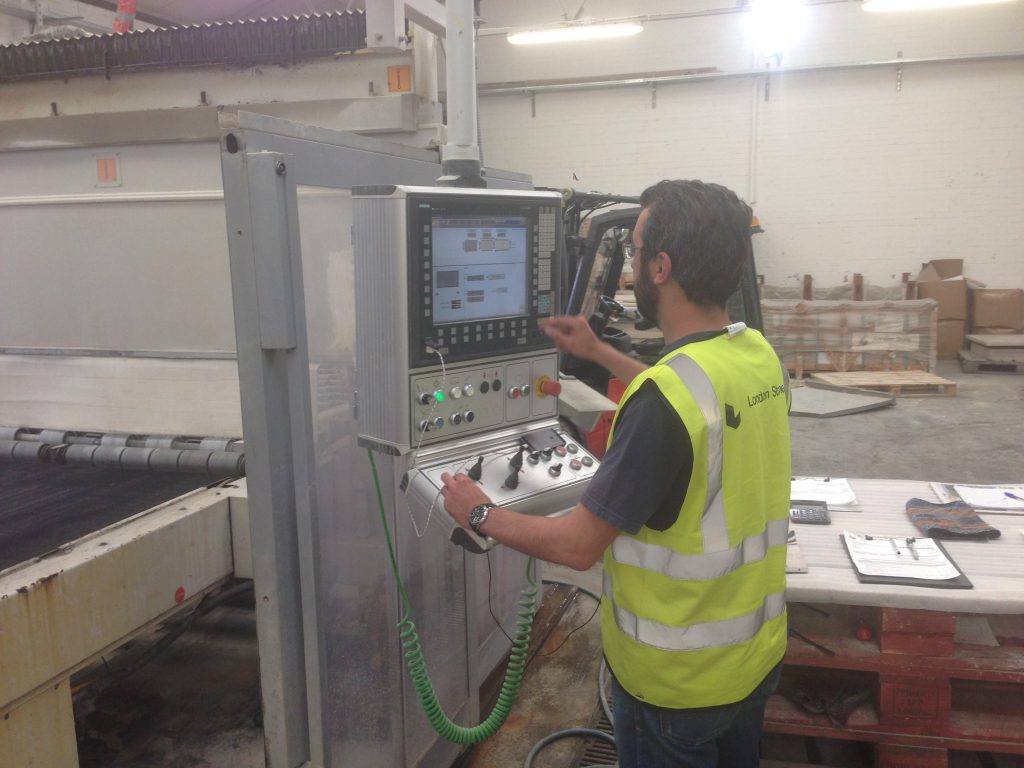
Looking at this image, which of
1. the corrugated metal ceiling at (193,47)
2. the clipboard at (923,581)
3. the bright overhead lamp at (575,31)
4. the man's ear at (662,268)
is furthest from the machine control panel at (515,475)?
the bright overhead lamp at (575,31)

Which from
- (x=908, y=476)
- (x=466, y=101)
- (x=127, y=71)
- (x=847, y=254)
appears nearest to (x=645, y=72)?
(x=847, y=254)

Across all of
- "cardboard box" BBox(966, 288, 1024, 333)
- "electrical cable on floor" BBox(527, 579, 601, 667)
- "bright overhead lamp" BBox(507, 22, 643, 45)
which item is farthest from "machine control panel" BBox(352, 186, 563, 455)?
"cardboard box" BBox(966, 288, 1024, 333)

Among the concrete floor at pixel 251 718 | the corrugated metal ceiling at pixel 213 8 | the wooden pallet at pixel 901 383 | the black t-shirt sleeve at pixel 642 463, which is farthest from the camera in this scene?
the corrugated metal ceiling at pixel 213 8

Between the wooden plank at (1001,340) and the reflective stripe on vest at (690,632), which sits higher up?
the reflective stripe on vest at (690,632)

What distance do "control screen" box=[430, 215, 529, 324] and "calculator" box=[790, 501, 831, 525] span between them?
43.9 inches

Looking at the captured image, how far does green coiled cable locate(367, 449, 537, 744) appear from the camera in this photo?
1.70 m

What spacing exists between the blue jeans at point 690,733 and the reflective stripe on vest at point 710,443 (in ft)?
1.01

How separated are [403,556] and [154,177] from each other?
5.75ft

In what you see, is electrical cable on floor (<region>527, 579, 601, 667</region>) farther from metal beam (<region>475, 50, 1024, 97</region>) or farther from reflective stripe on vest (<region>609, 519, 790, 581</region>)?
metal beam (<region>475, 50, 1024, 97</region>)

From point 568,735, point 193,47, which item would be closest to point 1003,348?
point 568,735

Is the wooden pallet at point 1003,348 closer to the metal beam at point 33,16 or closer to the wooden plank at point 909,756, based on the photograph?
the wooden plank at point 909,756

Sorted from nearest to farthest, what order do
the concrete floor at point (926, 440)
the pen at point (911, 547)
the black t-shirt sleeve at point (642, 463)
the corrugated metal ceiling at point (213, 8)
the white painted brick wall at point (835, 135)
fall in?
the black t-shirt sleeve at point (642, 463)
the pen at point (911, 547)
the concrete floor at point (926, 440)
the corrugated metal ceiling at point (213, 8)
the white painted brick wall at point (835, 135)

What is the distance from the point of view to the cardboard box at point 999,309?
8133 mm

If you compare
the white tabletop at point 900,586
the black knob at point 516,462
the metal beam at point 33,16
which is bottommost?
the white tabletop at point 900,586
